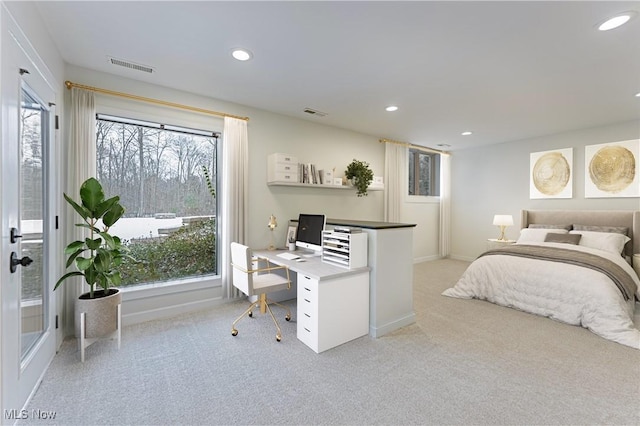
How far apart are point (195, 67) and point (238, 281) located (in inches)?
86.8

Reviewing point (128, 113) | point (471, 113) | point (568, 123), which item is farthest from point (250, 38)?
point (568, 123)

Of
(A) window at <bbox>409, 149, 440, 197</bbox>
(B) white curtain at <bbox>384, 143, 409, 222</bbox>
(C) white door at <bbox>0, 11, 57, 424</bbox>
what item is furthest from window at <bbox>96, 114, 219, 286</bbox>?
(A) window at <bbox>409, 149, 440, 197</bbox>

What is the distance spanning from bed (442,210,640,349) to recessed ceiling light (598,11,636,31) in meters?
2.39

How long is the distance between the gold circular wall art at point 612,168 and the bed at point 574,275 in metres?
0.47

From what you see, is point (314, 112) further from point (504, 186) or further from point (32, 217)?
point (504, 186)

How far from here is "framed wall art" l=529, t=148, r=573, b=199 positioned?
16.2 feet

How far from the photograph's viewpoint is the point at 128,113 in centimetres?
301

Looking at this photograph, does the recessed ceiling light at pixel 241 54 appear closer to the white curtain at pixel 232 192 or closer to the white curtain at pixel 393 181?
the white curtain at pixel 232 192

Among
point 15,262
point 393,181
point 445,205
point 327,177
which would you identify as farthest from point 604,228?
point 15,262

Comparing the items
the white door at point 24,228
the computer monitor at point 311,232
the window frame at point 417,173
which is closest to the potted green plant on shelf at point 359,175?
the computer monitor at point 311,232

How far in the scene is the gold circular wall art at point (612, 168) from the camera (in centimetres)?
434

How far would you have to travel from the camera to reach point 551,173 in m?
5.16

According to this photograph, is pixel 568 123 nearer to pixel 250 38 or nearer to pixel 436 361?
pixel 436 361

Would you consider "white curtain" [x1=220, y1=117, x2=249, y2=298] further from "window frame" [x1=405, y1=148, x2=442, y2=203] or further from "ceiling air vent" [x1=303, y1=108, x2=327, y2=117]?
"window frame" [x1=405, y1=148, x2=442, y2=203]
